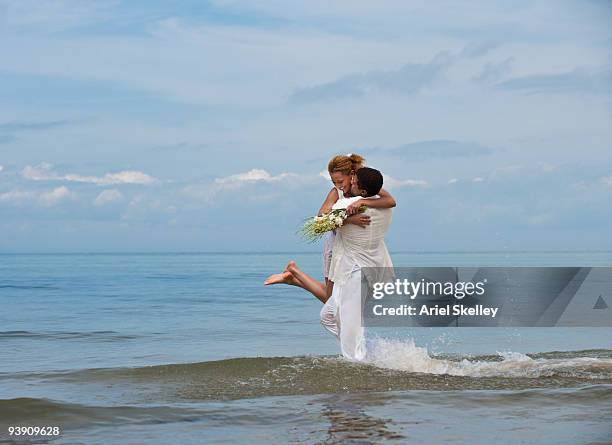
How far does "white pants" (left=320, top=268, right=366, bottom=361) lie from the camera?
8867mm

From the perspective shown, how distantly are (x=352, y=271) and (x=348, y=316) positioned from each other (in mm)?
503

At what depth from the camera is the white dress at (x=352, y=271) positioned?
8.69 metres

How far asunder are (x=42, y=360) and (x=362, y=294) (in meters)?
4.76

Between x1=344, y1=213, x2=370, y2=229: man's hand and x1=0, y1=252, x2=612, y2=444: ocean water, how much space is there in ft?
5.48

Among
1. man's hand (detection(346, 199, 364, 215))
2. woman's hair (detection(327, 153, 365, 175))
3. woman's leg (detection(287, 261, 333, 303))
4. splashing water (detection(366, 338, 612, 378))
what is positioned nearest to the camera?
man's hand (detection(346, 199, 364, 215))

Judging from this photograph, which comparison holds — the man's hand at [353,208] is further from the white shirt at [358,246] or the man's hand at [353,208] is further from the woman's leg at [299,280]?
the woman's leg at [299,280]

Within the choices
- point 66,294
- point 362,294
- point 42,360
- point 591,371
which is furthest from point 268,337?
point 66,294

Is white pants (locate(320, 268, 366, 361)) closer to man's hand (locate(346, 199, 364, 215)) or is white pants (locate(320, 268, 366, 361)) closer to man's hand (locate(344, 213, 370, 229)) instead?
man's hand (locate(344, 213, 370, 229))

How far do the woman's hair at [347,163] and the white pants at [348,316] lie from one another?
110 cm

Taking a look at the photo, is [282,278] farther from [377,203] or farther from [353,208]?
[377,203]

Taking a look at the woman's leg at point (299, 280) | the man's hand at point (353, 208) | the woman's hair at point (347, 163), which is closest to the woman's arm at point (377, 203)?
the man's hand at point (353, 208)

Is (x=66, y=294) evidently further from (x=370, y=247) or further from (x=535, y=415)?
(x=535, y=415)

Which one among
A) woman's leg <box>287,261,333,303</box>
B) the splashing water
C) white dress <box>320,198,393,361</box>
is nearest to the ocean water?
the splashing water

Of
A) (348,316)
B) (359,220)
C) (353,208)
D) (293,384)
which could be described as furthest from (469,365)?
(353,208)
